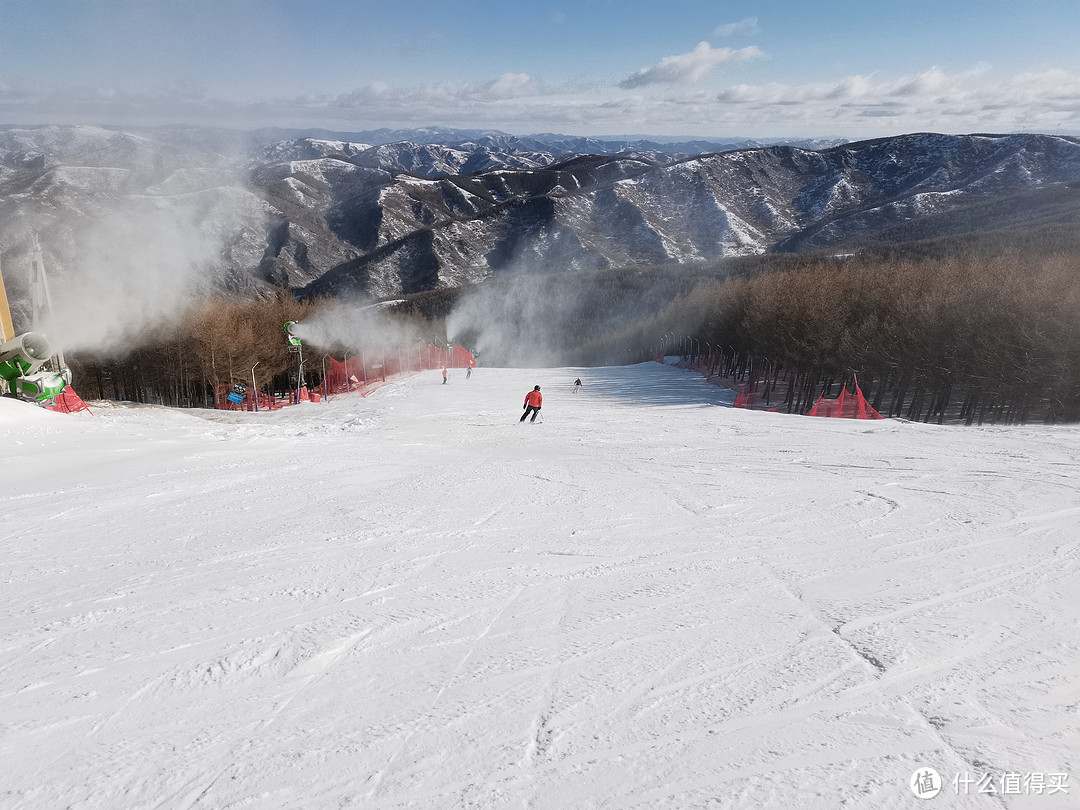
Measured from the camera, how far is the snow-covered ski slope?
3.48 m

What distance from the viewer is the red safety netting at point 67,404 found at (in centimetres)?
1972

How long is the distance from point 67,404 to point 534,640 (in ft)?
72.0

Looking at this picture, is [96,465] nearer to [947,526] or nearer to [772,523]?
[772,523]

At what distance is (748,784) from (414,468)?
9.69 metres

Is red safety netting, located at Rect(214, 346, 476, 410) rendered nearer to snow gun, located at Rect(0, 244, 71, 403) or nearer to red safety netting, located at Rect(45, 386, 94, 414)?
red safety netting, located at Rect(45, 386, 94, 414)

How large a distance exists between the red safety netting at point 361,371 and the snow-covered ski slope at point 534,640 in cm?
3018

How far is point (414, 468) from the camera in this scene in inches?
485

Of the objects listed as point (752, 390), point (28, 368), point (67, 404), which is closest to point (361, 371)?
point (67, 404)

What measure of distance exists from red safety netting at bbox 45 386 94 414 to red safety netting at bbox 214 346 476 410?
1510 centimetres

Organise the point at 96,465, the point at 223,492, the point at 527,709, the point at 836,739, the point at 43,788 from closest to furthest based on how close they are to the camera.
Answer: the point at 43,788, the point at 836,739, the point at 527,709, the point at 223,492, the point at 96,465

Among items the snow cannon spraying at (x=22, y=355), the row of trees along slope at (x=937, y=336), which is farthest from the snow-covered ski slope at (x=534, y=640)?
the row of trees along slope at (x=937, y=336)

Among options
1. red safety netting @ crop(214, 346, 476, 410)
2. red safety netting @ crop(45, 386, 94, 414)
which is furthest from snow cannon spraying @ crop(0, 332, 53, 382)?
red safety netting @ crop(214, 346, 476, 410)

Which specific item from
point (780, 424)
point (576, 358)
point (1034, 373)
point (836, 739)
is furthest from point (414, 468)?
point (576, 358)

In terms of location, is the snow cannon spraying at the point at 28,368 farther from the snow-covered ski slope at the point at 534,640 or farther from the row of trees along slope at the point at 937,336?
the row of trees along slope at the point at 937,336
